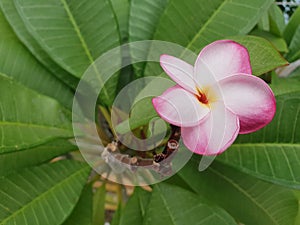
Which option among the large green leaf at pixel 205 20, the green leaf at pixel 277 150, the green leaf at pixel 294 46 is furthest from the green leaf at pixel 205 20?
the green leaf at pixel 294 46

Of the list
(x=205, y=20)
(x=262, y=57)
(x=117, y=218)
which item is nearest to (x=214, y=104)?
(x=262, y=57)

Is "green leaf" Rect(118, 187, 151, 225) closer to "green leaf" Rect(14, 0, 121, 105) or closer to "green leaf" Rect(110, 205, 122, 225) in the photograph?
"green leaf" Rect(110, 205, 122, 225)

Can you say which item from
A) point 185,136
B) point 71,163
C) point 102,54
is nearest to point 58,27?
point 102,54

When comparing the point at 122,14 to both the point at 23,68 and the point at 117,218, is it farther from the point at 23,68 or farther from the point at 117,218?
the point at 117,218

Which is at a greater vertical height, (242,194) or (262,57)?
(262,57)

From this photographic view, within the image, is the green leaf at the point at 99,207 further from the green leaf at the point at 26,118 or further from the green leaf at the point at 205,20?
the green leaf at the point at 205,20
